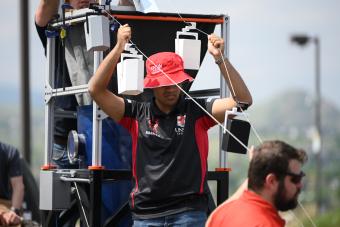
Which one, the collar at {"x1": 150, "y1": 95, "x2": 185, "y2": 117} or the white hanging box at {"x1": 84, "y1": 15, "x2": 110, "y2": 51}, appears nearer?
the collar at {"x1": 150, "y1": 95, "x2": 185, "y2": 117}

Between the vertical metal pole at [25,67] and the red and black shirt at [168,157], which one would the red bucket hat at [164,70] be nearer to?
the red and black shirt at [168,157]

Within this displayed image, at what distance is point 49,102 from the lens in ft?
29.9

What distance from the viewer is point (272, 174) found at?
5.66 meters

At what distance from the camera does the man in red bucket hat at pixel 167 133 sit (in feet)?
24.4

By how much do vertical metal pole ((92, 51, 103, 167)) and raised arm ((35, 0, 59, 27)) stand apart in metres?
0.84

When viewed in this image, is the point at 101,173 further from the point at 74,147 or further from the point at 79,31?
the point at 79,31

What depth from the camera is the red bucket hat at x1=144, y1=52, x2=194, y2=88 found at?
757 cm

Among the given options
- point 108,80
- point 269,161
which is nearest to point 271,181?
point 269,161

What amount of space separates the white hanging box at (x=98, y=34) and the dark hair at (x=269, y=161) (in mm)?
2462

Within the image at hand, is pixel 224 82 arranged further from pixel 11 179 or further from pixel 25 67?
pixel 25 67

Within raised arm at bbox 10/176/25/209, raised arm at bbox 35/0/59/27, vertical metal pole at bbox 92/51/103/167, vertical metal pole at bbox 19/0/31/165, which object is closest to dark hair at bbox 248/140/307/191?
vertical metal pole at bbox 92/51/103/167

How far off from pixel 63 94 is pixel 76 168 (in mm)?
596

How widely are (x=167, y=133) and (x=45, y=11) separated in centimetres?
196

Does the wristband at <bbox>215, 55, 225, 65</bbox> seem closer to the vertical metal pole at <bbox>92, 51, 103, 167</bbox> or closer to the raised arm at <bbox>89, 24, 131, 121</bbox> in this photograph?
the raised arm at <bbox>89, 24, 131, 121</bbox>
